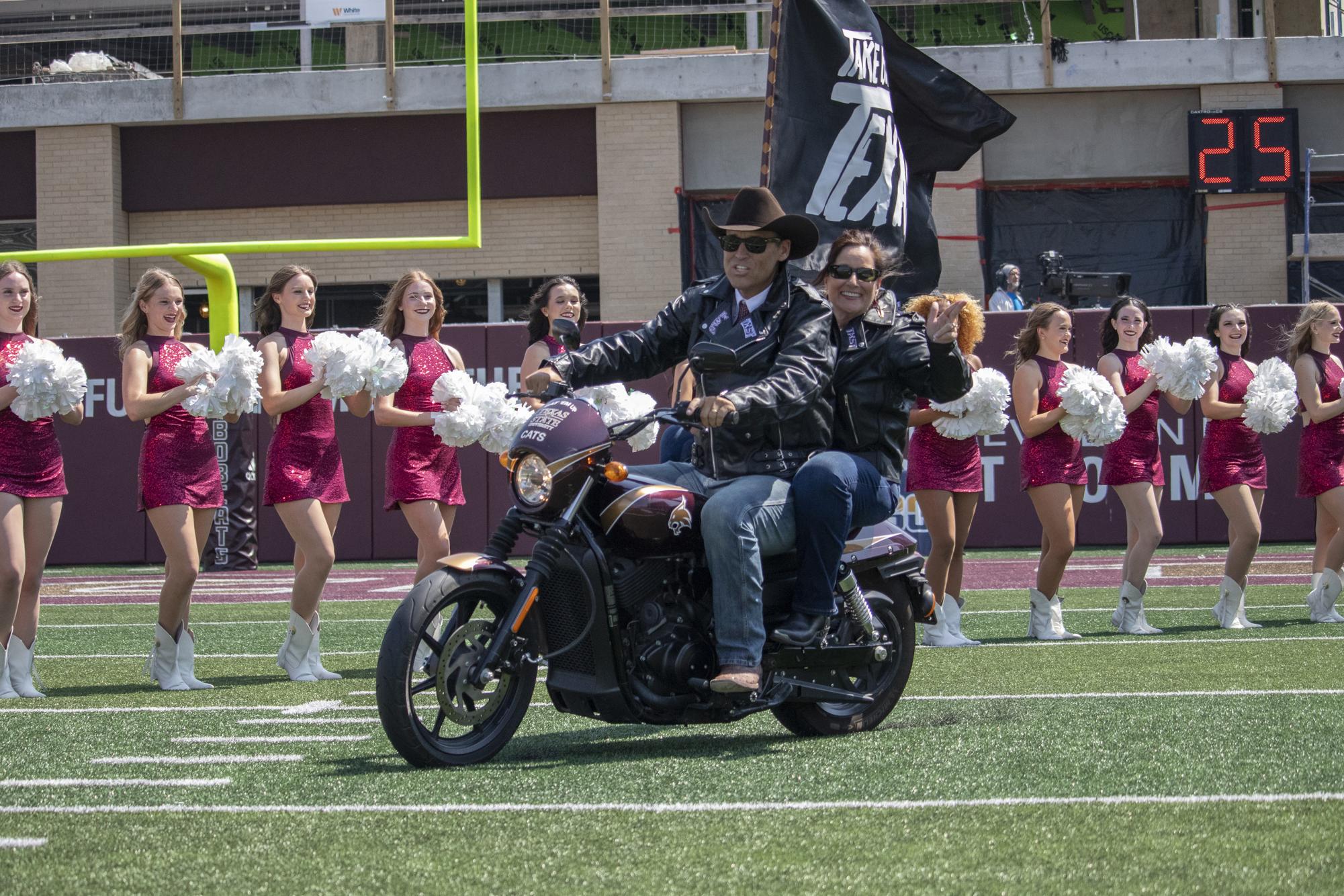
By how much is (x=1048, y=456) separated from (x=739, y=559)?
4.32 m

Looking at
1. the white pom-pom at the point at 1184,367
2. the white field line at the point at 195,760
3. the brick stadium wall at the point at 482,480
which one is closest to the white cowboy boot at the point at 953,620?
the white pom-pom at the point at 1184,367

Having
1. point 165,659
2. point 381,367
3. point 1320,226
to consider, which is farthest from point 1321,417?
point 1320,226

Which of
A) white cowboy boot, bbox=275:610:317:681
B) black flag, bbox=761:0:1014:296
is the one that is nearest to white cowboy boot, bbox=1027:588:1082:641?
black flag, bbox=761:0:1014:296

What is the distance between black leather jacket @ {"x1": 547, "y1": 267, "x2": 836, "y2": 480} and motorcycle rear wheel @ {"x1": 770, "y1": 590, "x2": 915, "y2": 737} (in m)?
0.64

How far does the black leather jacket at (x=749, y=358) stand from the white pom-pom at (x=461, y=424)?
87.1 inches

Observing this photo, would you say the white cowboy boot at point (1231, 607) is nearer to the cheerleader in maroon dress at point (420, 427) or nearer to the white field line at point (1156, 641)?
the white field line at point (1156, 641)

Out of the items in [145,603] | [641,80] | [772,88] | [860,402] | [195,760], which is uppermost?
[641,80]

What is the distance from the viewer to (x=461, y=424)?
7.43 meters

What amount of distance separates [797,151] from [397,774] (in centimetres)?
A: 529

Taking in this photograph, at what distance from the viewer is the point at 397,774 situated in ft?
14.8

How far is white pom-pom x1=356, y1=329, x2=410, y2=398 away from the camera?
7.38 metres

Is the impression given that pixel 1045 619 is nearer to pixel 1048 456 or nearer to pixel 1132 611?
pixel 1132 611

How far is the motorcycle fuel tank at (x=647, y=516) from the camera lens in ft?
15.6

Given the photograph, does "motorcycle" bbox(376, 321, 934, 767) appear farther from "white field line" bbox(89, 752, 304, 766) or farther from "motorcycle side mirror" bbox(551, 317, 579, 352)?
"white field line" bbox(89, 752, 304, 766)
